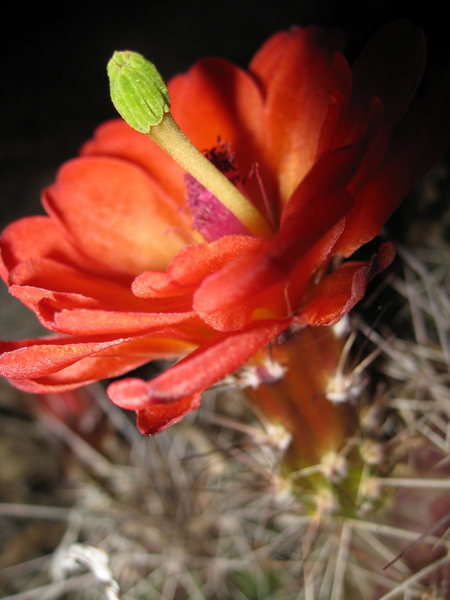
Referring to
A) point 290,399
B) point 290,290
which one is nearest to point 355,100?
point 290,290

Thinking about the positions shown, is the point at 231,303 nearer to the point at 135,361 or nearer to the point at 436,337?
the point at 135,361

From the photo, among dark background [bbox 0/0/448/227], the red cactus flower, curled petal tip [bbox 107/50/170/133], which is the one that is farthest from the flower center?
dark background [bbox 0/0/448/227]

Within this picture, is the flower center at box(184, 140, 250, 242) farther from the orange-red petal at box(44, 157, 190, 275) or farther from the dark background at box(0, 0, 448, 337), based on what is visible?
the dark background at box(0, 0, 448, 337)

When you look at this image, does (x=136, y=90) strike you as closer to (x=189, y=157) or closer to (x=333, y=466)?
(x=189, y=157)

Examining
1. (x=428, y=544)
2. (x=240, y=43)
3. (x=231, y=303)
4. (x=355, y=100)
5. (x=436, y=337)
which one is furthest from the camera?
(x=240, y=43)

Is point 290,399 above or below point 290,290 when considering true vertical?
below

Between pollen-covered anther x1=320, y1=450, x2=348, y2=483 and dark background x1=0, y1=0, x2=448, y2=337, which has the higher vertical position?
dark background x1=0, y1=0, x2=448, y2=337
